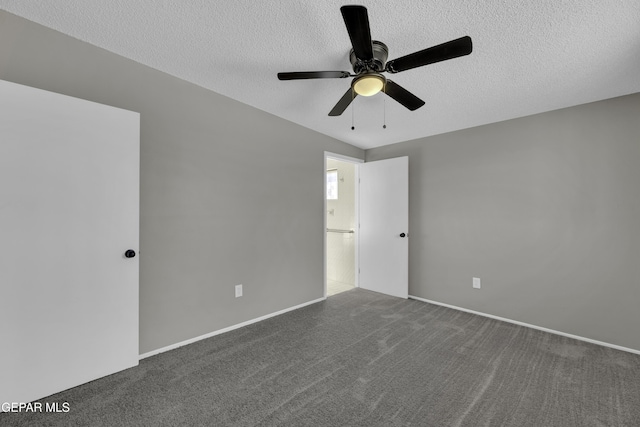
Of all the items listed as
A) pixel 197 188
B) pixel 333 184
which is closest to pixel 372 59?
pixel 197 188

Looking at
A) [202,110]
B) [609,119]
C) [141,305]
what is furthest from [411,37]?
[141,305]

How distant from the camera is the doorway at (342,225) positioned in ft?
15.0

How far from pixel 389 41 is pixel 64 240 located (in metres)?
2.55

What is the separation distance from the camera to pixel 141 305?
7.09ft

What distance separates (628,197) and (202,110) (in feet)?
13.3

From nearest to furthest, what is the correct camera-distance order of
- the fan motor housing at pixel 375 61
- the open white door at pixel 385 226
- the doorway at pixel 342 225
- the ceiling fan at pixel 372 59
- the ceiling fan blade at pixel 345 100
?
the ceiling fan at pixel 372 59, the fan motor housing at pixel 375 61, the ceiling fan blade at pixel 345 100, the open white door at pixel 385 226, the doorway at pixel 342 225

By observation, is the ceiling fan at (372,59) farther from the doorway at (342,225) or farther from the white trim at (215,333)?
the doorway at (342,225)

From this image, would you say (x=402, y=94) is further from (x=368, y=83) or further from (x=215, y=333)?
(x=215, y=333)

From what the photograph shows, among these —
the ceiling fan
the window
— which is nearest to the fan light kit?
the ceiling fan

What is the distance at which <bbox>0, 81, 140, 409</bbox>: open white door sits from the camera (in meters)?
1.58

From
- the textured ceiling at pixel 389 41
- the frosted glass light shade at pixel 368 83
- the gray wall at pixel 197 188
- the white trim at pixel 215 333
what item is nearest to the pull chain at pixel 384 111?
the textured ceiling at pixel 389 41

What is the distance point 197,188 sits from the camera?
249 cm

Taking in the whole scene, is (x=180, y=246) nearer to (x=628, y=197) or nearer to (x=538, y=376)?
(x=538, y=376)

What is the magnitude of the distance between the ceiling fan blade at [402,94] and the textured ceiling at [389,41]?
28 centimetres
